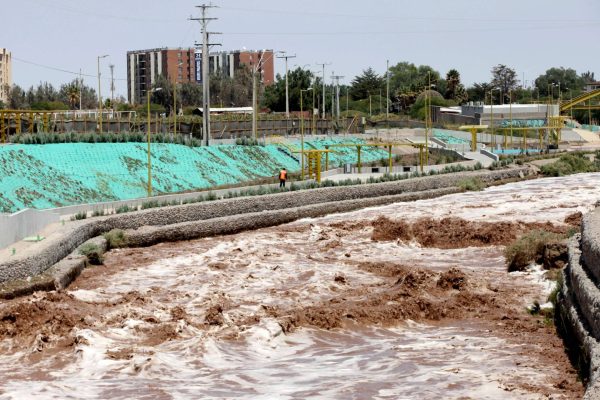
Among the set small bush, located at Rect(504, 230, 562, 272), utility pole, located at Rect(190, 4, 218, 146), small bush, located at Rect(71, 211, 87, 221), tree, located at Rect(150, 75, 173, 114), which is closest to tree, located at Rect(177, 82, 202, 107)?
tree, located at Rect(150, 75, 173, 114)

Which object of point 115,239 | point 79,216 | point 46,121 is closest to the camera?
point 115,239

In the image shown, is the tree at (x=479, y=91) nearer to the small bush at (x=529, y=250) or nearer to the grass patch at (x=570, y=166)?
the grass patch at (x=570, y=166)

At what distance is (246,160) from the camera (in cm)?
7050

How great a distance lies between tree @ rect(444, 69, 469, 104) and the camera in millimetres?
158125

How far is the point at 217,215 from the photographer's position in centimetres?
4372

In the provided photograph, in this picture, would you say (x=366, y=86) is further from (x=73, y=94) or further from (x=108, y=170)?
(x=108, y=170)

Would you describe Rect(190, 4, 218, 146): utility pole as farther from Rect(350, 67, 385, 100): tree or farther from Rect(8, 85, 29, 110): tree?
Rect(350, 67, 385, 100): tree

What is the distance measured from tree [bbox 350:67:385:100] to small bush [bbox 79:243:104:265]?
140446mm

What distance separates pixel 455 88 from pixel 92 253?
427 ft

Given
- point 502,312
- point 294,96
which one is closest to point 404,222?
point 502,312

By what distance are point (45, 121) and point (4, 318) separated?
140 feet

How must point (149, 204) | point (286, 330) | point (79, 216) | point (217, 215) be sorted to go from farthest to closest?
point (217, 215) < point (149, 204) < point (79, 216) < point (286, 330)

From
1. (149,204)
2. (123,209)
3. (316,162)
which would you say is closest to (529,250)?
(123,209)

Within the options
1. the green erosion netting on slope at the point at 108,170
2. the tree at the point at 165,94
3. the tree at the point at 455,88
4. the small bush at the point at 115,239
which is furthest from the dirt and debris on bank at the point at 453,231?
the tree at the point at 455,88
